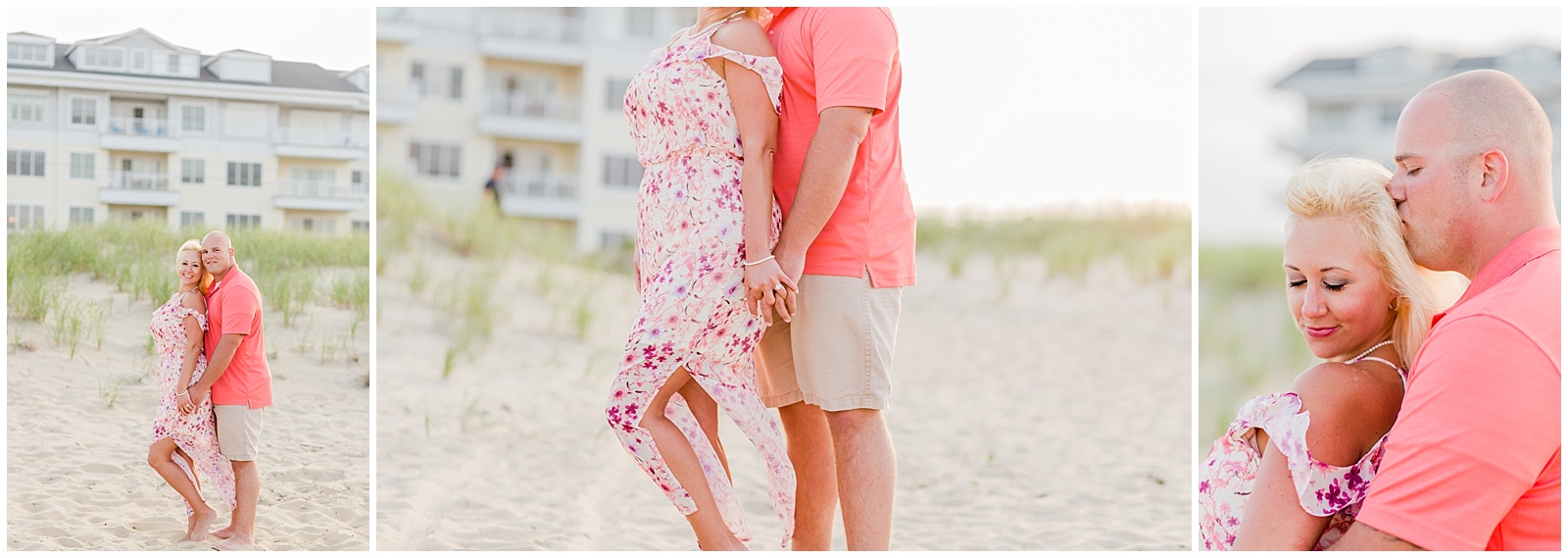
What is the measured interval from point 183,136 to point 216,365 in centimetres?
65

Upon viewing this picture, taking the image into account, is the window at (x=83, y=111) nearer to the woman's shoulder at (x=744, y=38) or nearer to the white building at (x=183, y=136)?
the white building at (x=183, y=136)

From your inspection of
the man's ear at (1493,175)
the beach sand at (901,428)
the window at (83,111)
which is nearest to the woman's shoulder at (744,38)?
the man's ear at (1493,175)

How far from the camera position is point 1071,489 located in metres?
5.75

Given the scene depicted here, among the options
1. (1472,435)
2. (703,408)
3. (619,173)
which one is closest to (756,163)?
(703,408)

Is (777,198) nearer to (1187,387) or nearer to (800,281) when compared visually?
(800,281)

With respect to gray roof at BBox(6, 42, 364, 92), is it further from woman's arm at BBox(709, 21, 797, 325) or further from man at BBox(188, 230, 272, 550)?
woman's arm at BBox(709, 21, 797, 325)

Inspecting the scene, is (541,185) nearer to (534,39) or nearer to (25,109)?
(534,39)

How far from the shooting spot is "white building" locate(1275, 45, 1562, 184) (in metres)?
7.37

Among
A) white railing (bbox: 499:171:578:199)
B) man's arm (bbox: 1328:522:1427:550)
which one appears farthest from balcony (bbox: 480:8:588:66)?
man's arm (bbox: 1328:522:1427:550)

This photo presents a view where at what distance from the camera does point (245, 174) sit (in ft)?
10.7

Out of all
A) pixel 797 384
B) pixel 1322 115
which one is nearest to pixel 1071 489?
pixel 797 384

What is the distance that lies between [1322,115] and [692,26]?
14089mm

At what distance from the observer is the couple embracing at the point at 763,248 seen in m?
2.51

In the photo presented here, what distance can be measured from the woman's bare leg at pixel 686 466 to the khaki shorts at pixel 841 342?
0.28 meters
